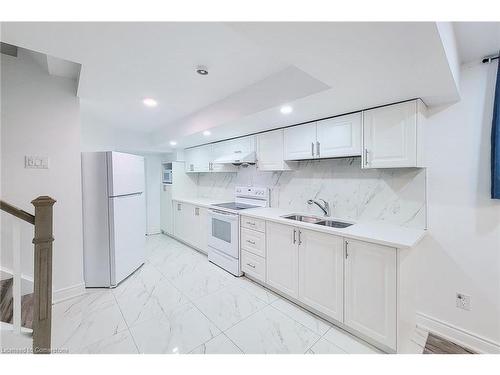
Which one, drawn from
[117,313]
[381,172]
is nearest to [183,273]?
[117,313]

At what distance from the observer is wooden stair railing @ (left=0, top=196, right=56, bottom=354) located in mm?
1346

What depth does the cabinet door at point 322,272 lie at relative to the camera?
1.88 metres

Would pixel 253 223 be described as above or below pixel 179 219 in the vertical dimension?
above

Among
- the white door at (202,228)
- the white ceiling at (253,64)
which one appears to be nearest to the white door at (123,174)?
the white ceiling at (253,64)

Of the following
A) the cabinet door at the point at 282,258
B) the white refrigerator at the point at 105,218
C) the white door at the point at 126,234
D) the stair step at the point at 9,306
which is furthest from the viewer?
the white door at the point at 126,234

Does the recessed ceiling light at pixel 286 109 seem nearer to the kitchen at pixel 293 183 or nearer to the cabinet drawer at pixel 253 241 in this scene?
the kitchen at pixel 293 183

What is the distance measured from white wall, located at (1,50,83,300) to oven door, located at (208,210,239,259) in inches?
65.0

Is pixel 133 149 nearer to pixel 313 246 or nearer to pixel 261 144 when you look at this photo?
pixel 261 144

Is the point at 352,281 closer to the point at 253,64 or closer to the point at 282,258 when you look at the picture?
the point at 282,258

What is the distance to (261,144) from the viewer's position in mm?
3010

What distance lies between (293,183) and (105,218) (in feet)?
8.09

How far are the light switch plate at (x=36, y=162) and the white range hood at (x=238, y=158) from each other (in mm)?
2162

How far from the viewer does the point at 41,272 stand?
1358mm

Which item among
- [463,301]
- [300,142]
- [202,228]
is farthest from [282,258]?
[202,228]
